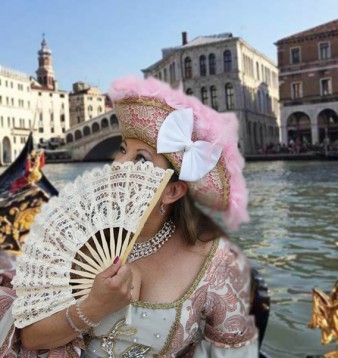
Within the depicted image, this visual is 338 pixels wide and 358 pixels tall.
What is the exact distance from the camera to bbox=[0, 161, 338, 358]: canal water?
81.7 inches

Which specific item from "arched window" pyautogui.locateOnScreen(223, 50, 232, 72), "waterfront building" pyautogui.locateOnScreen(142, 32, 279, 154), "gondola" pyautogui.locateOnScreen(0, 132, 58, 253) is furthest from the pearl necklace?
"arched window" pyautogui.locateOnScreen(223, 50, 232, 72)

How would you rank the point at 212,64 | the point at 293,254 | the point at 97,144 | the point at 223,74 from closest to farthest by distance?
1. the point at 293,254
2. the point at 223,74
3. the point at 212,64
4. the point at 97,144

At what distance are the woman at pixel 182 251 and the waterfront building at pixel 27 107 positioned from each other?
60.1ft

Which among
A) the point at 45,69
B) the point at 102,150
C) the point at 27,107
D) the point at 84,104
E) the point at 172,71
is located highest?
the point at 45,69

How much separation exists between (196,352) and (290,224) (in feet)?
13.3

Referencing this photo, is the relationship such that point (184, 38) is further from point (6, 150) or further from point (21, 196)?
point (21, 196)

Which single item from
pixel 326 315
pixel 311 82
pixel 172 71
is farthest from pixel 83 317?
pixel 172 71

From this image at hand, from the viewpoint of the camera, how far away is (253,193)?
7695 millimetres

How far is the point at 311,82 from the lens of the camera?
18.5m

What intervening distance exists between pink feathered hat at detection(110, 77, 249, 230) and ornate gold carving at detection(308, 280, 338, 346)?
197 mm

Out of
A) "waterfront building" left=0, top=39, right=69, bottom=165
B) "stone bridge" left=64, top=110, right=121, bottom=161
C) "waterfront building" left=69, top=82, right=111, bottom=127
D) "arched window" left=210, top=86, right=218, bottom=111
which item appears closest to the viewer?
"arched window" left=210, top=86, right=218, bottom=111

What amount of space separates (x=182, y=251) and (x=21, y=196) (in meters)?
2.64

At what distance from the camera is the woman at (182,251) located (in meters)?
0.75

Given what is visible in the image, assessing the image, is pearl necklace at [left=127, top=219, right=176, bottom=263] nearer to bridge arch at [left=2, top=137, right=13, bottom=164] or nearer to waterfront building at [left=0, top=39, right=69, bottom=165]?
waterfront building at [left=0, top=39, right=69, bottom=165]
